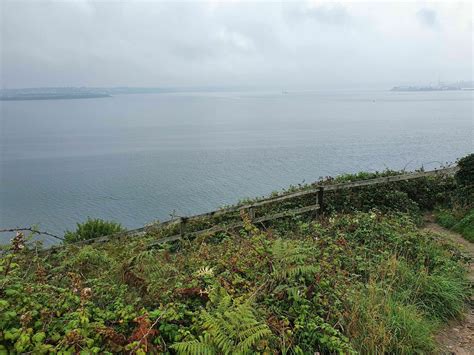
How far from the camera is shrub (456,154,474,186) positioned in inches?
432

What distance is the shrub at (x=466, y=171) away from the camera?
11.0 metres

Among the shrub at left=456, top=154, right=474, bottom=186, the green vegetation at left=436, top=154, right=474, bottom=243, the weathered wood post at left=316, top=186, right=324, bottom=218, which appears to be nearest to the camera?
the green vegetation at left=436, top=154, right=474, bottom=243

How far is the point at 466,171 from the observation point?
11.1 meters

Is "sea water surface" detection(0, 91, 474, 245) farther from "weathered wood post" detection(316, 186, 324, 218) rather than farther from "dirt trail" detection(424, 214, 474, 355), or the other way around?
"dirt trail" detection(424, 214, 474, 355)

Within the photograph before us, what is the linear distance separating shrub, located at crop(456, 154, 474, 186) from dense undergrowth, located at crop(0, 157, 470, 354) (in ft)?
17.6

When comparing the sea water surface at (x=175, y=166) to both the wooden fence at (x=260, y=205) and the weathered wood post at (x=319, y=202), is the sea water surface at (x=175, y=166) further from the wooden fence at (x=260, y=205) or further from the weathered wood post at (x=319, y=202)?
the weathered wood post at (x=319, y=202)

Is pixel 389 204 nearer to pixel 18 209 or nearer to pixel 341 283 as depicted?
pixel 341 283

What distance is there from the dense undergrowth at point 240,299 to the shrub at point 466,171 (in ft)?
17.6

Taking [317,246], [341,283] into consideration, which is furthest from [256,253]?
[317,246]

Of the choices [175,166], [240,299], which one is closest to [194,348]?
[240,299]

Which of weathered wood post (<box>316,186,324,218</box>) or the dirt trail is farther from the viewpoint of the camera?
weathered wood post (<box>316,186,324,218</box>)

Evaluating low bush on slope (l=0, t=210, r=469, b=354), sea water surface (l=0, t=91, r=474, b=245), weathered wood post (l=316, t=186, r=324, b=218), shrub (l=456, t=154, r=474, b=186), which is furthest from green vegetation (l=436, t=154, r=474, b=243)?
sea water surface (l=0, t=91, r=474, b=245)

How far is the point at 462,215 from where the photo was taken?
9867 millimetres

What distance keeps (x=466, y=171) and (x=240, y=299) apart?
10247 mm
